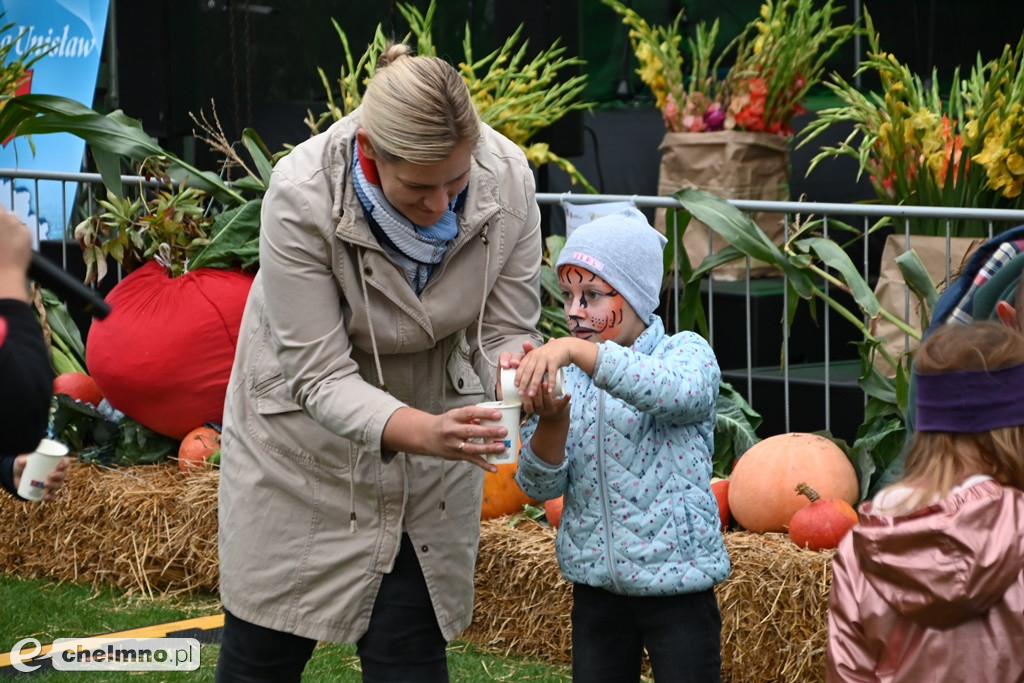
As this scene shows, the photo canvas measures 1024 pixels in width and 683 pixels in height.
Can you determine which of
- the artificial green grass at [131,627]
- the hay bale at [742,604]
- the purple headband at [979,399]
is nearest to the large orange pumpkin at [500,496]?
the hay bale at [742,604]

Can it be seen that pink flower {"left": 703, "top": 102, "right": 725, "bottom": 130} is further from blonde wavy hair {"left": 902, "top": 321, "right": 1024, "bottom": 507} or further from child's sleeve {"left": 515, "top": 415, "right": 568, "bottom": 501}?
blonde wavy hair {"left": 902, "top": 321, "right": 1024, "bottom": 507}

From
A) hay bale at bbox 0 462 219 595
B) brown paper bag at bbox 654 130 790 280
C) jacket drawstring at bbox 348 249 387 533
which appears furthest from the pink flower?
jacket drawstring at bbox 348 249 387 533

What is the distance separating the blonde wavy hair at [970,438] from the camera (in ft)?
8.18

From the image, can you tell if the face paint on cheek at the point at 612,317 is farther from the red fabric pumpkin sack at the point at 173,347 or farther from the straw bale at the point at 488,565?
the red fabric pumpkin sack at the point at 173,347

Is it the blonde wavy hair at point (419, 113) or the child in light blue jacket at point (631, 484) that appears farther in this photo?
the child in light blue jacket at point (631, 484)

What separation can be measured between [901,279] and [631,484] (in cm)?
217

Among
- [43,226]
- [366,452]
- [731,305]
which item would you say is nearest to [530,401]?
[366,452]

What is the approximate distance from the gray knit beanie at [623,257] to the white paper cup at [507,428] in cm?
54

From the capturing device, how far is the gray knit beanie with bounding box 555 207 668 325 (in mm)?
3129

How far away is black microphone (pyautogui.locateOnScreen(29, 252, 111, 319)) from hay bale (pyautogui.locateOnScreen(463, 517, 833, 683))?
2464 millimetres

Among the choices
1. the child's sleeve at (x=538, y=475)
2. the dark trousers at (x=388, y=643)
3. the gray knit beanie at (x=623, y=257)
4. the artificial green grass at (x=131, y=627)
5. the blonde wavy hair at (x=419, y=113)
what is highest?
the blonde wavy hair at (x=419, y=113)

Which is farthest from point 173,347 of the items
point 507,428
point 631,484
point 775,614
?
point 507,428

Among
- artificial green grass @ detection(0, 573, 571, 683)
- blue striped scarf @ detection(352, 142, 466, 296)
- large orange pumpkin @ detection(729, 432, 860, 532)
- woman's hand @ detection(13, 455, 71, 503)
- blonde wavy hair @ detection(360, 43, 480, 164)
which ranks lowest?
artificial green grass @ detection(0, 573, 571, 683)

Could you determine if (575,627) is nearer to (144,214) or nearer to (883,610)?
(883,610)
